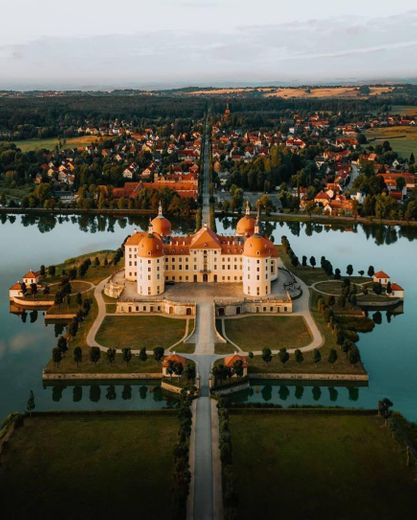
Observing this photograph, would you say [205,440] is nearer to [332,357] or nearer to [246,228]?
[332,357]

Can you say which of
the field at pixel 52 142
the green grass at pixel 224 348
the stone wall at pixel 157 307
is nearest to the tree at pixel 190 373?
the green grass at pixel 224 348

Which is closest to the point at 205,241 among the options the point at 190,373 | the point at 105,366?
the point at 105,366

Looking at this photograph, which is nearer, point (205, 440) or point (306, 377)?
point (205, 440)

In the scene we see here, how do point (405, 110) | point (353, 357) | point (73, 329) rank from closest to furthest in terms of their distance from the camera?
Result: point (353, 357)
point (73, 329)
point (405, 110)

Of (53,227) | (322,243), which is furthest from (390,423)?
(53,227)

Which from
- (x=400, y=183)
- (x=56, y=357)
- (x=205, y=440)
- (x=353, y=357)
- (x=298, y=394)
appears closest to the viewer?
(x=205, y=440)

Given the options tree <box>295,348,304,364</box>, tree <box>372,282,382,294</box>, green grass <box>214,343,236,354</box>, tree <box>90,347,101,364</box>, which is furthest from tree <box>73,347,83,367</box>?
tree <box>372,282,382,294</box>

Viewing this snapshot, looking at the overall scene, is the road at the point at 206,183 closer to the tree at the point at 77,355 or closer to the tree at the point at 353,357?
the tree at the point at 353,357
